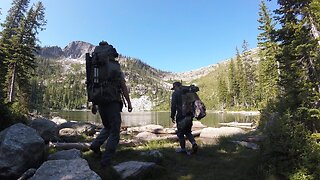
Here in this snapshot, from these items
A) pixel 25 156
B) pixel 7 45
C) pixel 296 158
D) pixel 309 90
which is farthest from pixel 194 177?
pixel 7 45

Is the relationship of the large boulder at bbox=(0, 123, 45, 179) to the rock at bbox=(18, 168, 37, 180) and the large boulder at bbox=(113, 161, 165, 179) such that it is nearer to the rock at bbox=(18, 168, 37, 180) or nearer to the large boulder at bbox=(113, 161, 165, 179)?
the rock at bbox=(18, 168, 37, 180)

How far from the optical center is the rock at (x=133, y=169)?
6.02 meters

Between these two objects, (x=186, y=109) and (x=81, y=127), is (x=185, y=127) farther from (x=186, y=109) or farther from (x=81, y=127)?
(x=81, y=127)

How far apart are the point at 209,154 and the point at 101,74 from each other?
4.85 meters

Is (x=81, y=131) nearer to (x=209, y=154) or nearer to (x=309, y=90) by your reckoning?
(x=209, y=154)

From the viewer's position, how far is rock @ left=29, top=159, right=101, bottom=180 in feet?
15.3

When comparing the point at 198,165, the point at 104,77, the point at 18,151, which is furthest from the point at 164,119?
the point at 18,151

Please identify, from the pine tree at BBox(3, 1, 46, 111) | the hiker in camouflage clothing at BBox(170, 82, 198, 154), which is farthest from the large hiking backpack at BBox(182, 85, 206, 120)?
the pine tree at BBox(3, 1, 46, 111)

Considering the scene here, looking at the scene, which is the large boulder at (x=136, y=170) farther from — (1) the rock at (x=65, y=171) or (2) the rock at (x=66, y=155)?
(1) the rock at (x=65, y=171)

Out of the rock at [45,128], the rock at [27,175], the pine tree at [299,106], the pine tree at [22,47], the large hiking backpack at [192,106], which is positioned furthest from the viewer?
the pine tree at [22,47]

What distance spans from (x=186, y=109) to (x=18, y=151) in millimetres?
5516

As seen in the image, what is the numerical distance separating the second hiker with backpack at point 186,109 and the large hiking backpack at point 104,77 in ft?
11.1

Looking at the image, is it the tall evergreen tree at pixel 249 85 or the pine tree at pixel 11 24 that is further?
the tall evergreen tree at pixel 249 85

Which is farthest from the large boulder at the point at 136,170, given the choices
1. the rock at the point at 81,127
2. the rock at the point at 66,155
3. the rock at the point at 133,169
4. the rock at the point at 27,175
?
the rock at the point at 81,127
